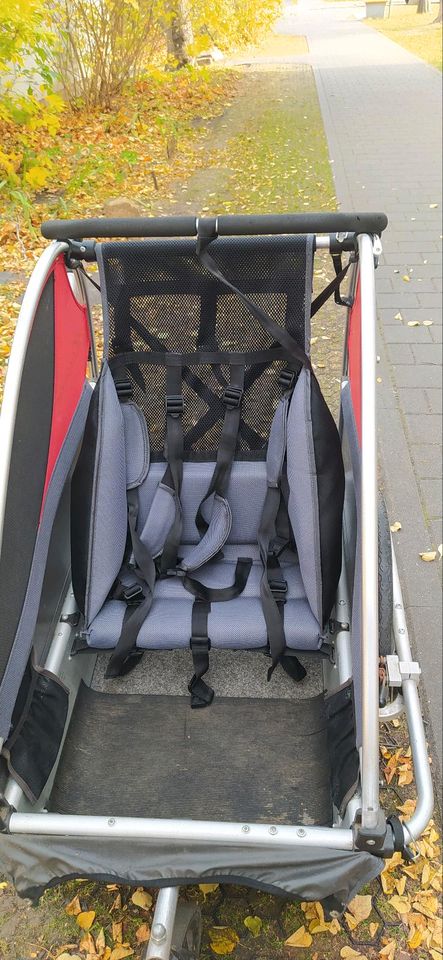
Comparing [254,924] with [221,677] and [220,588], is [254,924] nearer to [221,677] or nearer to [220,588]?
[221,677]

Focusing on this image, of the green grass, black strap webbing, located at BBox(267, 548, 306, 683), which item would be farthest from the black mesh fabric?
the green grass

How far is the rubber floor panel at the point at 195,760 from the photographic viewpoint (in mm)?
1989

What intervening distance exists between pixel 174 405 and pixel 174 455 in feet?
0.61

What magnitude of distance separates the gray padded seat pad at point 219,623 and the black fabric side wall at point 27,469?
432mm

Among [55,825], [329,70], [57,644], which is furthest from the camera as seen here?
[329,70]

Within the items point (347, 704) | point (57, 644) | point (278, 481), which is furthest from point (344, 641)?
point (57, 644)

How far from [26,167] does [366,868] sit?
6648 mm

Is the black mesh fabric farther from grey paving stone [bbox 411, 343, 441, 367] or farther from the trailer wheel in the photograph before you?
grey paving stone [bbox 411, 343, 441, 367]

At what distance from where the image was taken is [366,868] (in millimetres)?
1397

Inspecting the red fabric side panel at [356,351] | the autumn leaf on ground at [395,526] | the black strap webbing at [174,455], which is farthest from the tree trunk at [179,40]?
the red fabric side panel at [356,351]

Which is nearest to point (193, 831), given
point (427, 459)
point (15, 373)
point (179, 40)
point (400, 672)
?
point (400, 672)

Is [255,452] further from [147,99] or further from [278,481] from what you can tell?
[147,99]

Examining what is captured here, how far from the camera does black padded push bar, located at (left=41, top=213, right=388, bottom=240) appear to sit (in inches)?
71.1

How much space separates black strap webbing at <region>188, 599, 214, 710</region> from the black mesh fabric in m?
0.60
